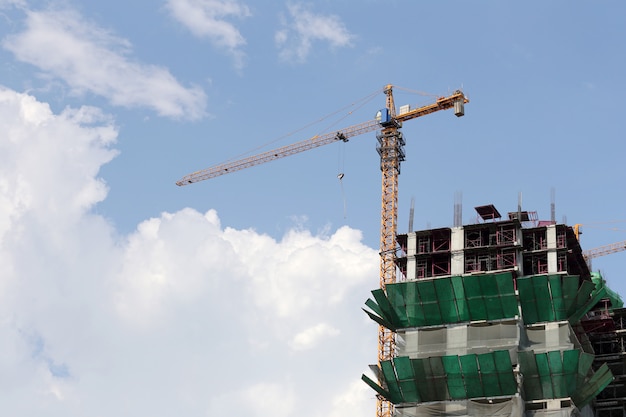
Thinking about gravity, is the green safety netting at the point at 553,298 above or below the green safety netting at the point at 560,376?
above

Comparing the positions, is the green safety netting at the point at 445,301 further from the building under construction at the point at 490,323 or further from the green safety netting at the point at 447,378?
the green safety netting at the point at 447,378

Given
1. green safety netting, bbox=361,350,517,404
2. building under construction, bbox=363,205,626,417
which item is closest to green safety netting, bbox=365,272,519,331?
building under construction, bbox=363,205,626,417

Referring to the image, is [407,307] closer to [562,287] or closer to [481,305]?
[481,305]

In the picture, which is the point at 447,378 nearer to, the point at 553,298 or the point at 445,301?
the point at 445,301

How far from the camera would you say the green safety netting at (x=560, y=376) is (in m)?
143

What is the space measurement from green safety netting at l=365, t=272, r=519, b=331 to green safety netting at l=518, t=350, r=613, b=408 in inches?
284

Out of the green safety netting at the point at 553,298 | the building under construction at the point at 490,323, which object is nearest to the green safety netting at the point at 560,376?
the building under construction at the point at 490,323

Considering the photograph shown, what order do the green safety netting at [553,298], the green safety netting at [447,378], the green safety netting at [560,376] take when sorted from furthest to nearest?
the green safety netting at [553,298] → the green safety netting at [447,378] → the green safety netting at [560,376]

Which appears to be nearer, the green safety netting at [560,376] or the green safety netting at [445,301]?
the green safety netting at [560,376]

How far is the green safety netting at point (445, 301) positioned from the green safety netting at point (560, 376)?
284 inches

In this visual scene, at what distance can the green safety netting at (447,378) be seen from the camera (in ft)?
471

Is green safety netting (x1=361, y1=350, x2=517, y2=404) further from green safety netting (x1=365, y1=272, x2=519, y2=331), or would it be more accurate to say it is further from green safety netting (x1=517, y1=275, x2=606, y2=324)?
green safety netting (x1=517, y1=275, x2=606, y2=324)

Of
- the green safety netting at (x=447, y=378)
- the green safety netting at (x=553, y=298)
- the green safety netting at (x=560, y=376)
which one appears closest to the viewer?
the green safety netting at (x=560, y=376)

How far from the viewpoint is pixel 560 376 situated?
144 meters
